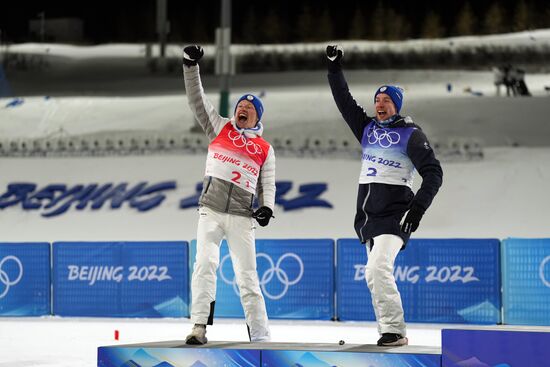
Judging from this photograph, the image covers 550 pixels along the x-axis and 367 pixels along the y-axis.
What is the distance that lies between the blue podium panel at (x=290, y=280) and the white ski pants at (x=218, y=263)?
499cm

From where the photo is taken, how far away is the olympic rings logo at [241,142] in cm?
771

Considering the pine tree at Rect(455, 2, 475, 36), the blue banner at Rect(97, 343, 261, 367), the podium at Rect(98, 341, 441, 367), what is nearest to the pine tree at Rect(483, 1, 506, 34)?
the pine tree at Rect(455, 2, 475, 36)

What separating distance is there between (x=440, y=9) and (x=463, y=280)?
33.5 m

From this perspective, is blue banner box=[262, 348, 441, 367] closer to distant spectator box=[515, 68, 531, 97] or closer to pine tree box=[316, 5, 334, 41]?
distant spectator box=[515, 68, 531, 97]

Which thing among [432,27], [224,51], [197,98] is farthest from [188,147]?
[432,27]

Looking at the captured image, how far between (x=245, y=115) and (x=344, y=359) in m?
2.08

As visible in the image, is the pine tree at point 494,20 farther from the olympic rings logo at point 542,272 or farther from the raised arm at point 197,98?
the raised arm at point 197,98

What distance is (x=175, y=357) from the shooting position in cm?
683

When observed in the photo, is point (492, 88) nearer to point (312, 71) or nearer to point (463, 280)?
point (312, 71)

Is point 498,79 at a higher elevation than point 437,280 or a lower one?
higher

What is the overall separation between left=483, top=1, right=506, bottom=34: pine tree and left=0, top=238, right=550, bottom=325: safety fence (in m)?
32.0

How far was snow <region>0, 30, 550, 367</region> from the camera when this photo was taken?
11.9 m

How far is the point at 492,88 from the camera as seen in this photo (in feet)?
117

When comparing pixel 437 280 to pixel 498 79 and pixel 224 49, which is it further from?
pixel 498 79
